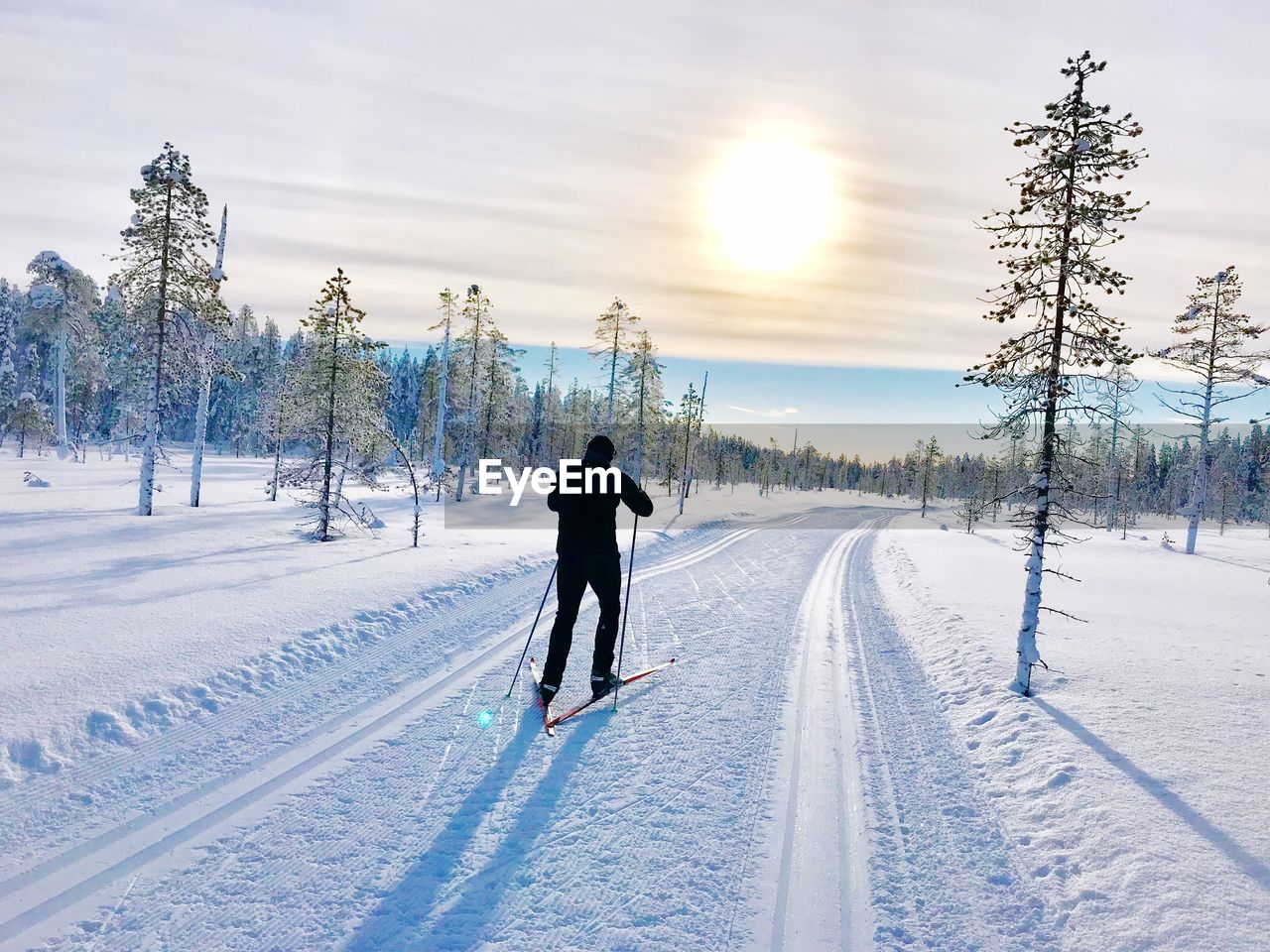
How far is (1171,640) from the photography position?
10.5 metres

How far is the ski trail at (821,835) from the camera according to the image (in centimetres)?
341

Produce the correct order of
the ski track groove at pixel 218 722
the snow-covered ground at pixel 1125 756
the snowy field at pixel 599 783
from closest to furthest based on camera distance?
the snowy field at pixel 599 783 → the snow-covered ground at pixel 1125 756 → the ski track groove at pixel 218 722

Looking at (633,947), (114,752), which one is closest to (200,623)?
(114,752)

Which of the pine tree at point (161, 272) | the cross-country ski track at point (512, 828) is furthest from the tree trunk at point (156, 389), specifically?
the cross-country ski track at point (512, 828)

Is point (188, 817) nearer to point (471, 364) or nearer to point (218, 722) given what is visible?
point (218, 722)

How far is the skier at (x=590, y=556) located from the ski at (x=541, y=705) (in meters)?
0.12

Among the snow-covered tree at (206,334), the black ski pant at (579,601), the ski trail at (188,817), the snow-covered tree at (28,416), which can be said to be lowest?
the ski trail at (188,817)

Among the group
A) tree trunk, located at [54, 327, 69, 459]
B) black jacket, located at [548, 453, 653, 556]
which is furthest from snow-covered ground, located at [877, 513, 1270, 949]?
tree trunk, located at [54, 327, 69, 459]

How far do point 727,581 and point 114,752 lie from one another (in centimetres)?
1126

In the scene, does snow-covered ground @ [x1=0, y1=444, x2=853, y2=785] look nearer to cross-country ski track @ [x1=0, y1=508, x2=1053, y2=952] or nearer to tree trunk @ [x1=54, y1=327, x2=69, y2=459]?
cross-country ski track @ [x1=0, y1=508, x2=1053, y2=952]

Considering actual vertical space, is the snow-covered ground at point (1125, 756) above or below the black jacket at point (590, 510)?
below

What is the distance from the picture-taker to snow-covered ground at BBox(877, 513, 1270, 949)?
3.72 meters

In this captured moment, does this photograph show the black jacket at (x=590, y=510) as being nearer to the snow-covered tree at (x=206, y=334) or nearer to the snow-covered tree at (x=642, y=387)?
the snow-covered tree at (x=206, y=334)

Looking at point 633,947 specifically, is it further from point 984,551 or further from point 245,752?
point 984,551
